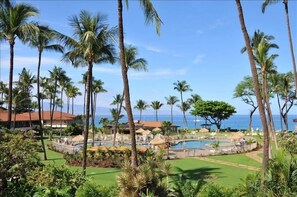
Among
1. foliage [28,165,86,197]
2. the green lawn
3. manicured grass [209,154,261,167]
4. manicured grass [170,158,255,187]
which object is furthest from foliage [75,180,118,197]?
manicured grass [209,154,261,167]

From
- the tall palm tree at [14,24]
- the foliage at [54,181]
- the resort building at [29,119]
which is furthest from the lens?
the resort building at [29,119]

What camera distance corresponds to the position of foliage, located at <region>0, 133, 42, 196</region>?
40.8 ft

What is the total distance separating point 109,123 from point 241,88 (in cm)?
2988

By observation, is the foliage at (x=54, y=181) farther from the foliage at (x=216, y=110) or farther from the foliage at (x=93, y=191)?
the foliage at (x=216, y=110)

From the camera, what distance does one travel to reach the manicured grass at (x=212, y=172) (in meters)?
19.9

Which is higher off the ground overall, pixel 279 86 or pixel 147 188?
pixel 279 86

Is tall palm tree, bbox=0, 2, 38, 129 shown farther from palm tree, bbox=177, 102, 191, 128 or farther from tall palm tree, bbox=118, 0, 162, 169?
palm tree, bbox=177, 102, 191, 128

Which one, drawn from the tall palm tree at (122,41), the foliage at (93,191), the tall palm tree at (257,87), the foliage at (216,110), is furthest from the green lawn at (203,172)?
the foliage at (216,110)

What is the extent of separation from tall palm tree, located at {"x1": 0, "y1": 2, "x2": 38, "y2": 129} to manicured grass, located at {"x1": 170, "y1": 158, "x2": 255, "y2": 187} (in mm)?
11929

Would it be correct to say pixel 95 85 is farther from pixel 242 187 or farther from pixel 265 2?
pixel 242 187

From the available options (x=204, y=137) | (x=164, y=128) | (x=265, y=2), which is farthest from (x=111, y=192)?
(x=164, y=128)

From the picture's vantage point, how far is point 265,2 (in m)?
26.2

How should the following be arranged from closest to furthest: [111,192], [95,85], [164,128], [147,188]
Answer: [147,188] < [111,192] < [164,128] < [95,85]

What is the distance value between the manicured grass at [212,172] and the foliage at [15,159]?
28.5ft
